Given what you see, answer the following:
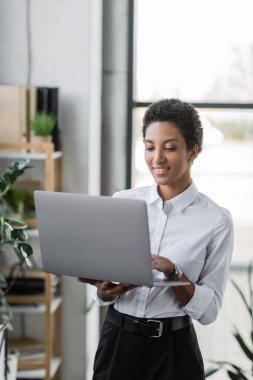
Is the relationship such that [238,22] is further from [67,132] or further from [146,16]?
[67,132]

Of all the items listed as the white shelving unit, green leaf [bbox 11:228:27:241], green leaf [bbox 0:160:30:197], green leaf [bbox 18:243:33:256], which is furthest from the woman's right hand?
the white shelving unit

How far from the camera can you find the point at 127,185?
3.67 metres

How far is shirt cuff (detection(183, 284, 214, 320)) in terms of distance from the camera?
1890mm

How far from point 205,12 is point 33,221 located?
4.38 feet

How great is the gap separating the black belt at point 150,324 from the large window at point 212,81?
176 cm

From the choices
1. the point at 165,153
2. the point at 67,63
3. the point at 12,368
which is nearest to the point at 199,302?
the point at 165,153

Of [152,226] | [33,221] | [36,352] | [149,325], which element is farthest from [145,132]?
[36,352]

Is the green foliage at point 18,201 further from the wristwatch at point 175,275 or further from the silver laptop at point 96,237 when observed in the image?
the wristwatch at point 175,275

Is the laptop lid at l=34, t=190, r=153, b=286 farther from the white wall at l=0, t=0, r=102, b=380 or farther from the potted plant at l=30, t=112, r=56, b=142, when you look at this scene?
the white wall at l=0, t=0, r=102, b=380

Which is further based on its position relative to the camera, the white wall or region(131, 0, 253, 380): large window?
region(131, 0, 253, 380): large window

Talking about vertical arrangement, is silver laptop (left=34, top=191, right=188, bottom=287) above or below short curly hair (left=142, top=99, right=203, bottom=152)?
below

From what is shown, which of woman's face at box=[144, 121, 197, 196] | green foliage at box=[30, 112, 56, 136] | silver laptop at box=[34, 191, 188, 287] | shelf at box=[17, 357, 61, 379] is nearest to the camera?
silver laptop at box=[34, 191, 188, 287]

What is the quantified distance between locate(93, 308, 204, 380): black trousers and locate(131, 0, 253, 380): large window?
1.75 meters

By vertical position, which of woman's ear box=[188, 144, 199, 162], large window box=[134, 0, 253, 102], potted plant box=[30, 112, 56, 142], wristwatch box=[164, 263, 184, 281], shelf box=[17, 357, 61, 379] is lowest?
shelf box=[17, 357, 61, 379]
